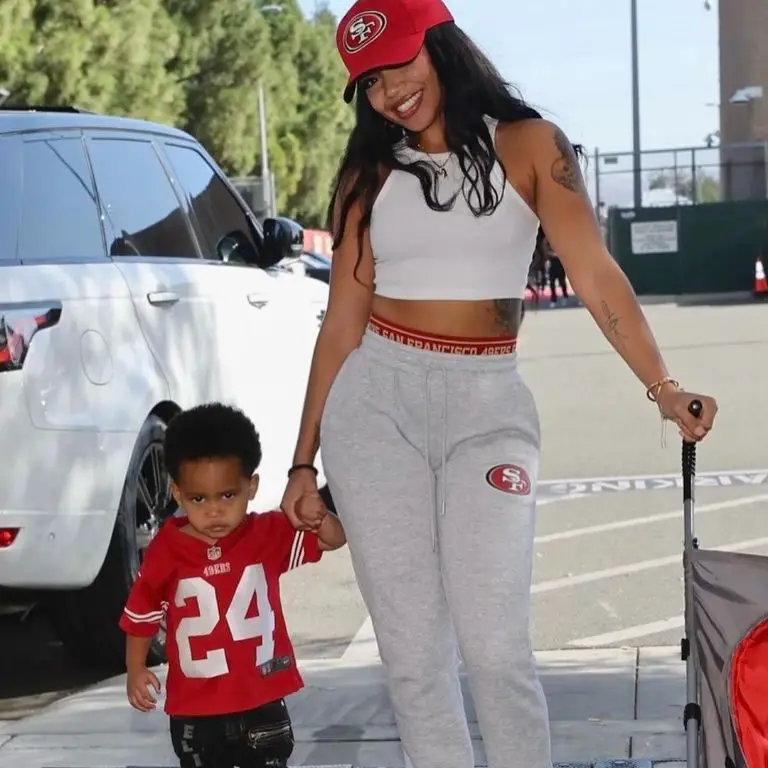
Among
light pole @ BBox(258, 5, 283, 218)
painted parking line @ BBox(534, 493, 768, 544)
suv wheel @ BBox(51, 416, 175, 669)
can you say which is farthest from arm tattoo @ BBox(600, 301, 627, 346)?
light pole @ BBox(258, 5, 283, 218)

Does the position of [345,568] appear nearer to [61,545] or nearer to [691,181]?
[61,545]

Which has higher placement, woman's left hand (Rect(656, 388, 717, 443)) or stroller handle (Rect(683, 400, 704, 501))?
woman's left hand (Rect(656, 388, 717, 443))

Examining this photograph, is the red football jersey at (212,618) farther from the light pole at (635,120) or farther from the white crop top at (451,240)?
the light pole at (635,120)

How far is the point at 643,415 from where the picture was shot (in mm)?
13180

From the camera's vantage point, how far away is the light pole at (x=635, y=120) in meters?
38.8

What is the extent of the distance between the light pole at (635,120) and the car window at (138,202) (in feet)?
107

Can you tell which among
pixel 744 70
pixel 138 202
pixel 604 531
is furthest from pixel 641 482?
pixel 744 70

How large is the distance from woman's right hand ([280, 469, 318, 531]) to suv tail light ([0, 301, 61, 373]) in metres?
1.74

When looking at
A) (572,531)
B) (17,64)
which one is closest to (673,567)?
(572,531)

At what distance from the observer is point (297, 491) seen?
366cm

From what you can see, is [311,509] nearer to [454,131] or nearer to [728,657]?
[454,131]

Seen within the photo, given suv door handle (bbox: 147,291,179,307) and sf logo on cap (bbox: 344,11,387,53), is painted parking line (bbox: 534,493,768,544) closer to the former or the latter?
suv door handle (bbox: 147,291,179,307)

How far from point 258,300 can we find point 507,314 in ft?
11.5

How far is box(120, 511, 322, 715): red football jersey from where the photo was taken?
370 centimetres
